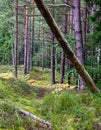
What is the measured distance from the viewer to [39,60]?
47.6 meters

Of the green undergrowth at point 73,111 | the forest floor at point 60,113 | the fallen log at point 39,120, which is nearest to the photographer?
the forest floor at point 60,113

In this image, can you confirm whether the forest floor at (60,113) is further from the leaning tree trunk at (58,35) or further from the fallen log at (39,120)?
the leaning tree trunk at (58,35)

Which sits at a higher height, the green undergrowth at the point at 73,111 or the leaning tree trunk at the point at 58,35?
the leaning tree trunk at the point at 58,35

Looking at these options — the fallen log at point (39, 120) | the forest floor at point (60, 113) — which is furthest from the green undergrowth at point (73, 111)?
the fallen log at point (39, 120)

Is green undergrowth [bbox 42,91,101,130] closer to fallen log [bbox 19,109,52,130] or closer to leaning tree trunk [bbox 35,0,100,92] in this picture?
fallen log [bbox 19,109,52,130]

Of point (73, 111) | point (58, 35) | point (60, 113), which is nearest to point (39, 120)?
point (60, 113)

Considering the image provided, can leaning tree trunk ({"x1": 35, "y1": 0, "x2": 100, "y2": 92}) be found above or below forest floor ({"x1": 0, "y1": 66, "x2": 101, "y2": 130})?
above

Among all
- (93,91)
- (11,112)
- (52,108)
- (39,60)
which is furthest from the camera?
(39,60)

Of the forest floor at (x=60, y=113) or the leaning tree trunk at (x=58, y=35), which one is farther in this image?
the forest floor at (x=60, y=113)

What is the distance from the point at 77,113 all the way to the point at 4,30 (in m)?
27.7

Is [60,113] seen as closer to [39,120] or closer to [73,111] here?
[73,111]

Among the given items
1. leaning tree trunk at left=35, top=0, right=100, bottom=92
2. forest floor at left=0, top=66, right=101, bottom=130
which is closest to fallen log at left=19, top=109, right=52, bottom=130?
forest floor at left=0, top=66, right=101, bottom=130

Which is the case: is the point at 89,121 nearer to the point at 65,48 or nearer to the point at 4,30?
the point at 65,48

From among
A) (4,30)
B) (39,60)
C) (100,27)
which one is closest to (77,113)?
(100,27)
